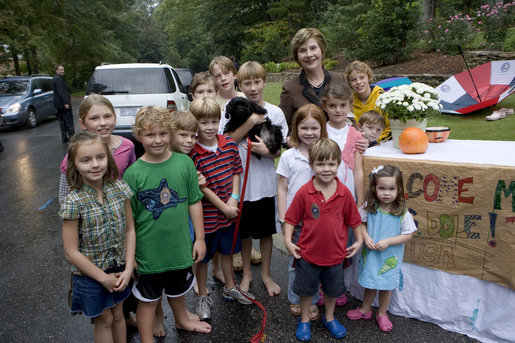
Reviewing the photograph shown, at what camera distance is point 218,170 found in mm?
2896

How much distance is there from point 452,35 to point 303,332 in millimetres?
12534

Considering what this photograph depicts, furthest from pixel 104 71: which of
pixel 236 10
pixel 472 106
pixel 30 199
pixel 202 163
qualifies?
pixel 236 10

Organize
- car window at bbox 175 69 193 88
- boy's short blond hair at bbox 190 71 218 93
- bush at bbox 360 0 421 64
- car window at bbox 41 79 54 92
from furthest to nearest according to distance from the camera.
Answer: car window at bbox 175 69 193 88
car window at bbox 41 79 54 92
bush at bbox 360 0 421 64
boy's short blond hair at bbox 190 71 218 93

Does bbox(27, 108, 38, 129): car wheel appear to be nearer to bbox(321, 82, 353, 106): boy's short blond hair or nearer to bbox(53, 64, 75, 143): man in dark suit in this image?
bbox(53, 64, 75, 143): man in dark suit

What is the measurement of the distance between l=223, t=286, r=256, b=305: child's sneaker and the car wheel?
1283cm

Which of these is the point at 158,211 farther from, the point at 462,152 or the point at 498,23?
the point at 498,23

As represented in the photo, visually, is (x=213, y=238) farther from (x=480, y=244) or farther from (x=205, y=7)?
(x=205, y=7)

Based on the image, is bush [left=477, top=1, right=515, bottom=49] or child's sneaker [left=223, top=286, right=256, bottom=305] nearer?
child's sneaker [left=223, top=286, right=256, bottom=305]

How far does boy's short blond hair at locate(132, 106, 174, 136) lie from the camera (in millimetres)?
2416

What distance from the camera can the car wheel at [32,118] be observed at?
1309 cm

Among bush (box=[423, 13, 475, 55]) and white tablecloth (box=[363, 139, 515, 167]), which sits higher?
bush (box=[423, 13, 475, 55])

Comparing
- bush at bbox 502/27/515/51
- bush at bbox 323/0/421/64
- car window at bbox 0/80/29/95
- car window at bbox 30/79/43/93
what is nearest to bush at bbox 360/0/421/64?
bush at bbox 323/0/421/64

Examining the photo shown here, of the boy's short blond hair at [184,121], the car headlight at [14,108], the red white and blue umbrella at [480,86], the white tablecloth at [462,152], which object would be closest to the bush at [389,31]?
the red white and blue umbrella at [480,86]

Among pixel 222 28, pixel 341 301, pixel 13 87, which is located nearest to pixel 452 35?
pixel 341 301
